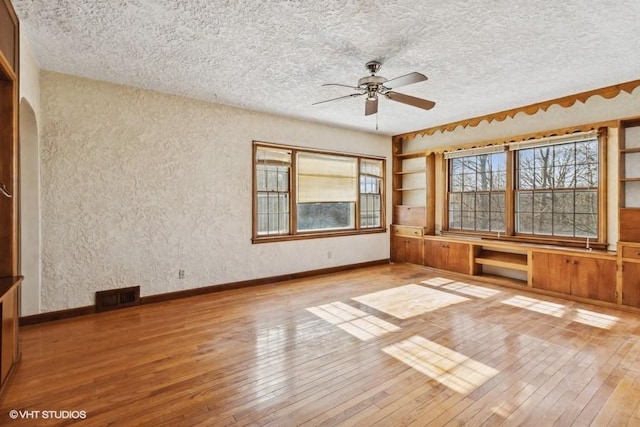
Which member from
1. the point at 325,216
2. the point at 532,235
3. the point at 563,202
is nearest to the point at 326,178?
the point at 325,216

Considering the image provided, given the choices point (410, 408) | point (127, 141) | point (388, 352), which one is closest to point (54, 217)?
point (127, 141)

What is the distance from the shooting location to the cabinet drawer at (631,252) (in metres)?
3.95

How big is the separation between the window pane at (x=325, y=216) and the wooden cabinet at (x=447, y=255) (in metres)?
1.55

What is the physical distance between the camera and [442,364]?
106 inches

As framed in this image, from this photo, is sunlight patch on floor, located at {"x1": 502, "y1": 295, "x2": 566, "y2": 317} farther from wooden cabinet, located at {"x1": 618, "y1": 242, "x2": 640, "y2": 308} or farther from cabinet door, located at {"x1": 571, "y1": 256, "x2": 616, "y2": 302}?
wooden cabinet, located at {"x1": 618, "y1": 242, "x2": 640, "y2": 308}

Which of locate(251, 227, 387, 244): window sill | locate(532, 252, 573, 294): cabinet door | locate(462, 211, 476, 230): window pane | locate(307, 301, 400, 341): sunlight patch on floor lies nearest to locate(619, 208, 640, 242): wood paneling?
locate(532, 252, 573, 294): cabinet door

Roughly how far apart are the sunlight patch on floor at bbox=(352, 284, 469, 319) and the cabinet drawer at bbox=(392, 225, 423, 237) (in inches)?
68.3

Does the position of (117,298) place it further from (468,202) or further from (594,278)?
(594,278)

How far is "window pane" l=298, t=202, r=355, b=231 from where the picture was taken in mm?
5918

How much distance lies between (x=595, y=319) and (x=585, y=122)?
2.66 m

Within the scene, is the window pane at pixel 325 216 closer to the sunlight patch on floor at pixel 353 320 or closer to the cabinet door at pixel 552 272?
the sunlight patch on floor at pixel 353 320

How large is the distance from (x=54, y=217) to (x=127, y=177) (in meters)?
0.86

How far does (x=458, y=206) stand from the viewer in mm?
6363

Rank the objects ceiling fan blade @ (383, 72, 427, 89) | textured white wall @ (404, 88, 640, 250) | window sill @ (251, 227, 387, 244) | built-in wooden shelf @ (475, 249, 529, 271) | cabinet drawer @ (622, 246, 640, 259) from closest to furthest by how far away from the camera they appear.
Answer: ceiling fan blade @ (383, 72, 427, 89) < cabinet drawer @ (622, 246, 640, 259) < textured white wall @ (404, 88, 640, 250) < built-in wooden shelf @ (475, 249, 529, 271) < window sill @ (251, 227, 387, 244)
